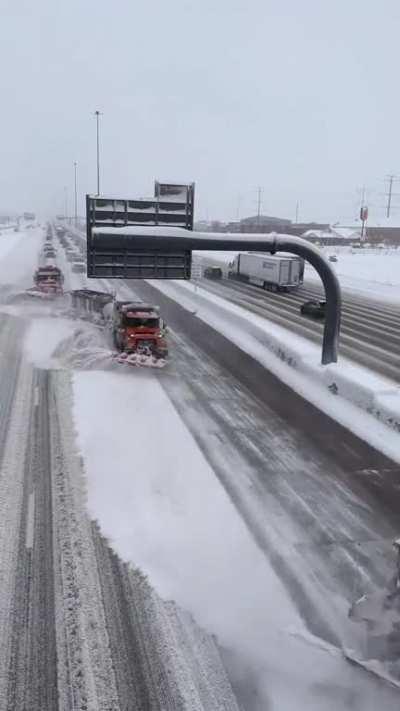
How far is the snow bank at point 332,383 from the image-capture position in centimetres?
1448

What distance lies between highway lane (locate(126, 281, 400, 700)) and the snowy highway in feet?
0.13

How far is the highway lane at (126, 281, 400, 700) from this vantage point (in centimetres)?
826

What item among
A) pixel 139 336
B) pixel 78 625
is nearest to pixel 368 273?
pixel 139 336

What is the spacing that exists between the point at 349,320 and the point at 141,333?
15898 millimetres

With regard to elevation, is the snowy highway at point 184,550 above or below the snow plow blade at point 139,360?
below

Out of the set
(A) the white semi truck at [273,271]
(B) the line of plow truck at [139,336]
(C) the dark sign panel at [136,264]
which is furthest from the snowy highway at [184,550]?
(A) the white semi truck at [273,271]

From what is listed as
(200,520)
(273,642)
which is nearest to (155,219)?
(200,520)

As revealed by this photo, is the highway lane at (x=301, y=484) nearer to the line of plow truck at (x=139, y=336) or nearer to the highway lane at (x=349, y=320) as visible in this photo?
the line of plow truck at (x=139, y=336)

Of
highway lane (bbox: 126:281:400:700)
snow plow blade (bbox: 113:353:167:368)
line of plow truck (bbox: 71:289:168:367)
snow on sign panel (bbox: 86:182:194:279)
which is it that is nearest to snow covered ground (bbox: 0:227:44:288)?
line of plow truck (bbox: 71:289:168:367)

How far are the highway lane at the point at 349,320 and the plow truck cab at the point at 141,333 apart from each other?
7.68 meters

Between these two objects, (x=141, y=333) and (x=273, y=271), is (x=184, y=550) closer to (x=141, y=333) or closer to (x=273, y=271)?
(x=141, y=333)

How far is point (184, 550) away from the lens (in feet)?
28.9

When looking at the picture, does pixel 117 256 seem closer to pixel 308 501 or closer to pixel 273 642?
pixel 308 501

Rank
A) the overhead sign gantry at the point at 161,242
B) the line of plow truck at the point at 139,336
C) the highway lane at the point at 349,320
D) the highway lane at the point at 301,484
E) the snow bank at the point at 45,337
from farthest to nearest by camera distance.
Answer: the highway lane at the point at 349,320, the snow bank at the point at 45,337, the line of plow truck at the point at 139,336, the overhead sign gantry at the point at 161,242, the highway lane at the point at 301,484
